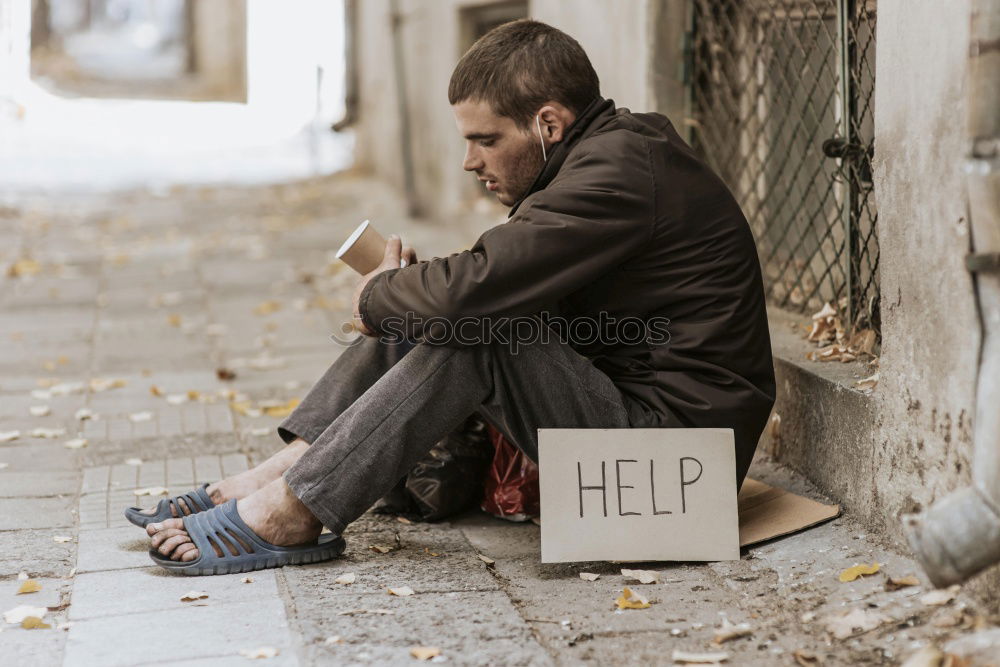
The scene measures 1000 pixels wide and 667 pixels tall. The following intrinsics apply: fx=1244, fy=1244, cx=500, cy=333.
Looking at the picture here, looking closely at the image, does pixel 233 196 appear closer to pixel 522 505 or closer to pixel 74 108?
pixel 522 505

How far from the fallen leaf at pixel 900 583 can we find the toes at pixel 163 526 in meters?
1.74

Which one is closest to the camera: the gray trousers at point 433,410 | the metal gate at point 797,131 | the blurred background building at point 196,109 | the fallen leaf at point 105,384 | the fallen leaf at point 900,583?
the fallen leaf at point 900,583

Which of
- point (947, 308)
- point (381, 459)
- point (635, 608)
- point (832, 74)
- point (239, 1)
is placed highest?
point (239, 1)

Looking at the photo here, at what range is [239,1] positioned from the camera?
22734 millimetres

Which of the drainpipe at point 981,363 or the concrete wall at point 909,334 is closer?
the drainpipe at point 981,363

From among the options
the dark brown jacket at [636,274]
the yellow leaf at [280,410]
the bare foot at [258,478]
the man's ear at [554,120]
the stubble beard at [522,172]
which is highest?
the man's ear at [554,120]

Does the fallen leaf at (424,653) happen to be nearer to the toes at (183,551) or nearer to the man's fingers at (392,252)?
the toes at (183,551)

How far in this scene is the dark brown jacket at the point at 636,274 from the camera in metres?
2.96

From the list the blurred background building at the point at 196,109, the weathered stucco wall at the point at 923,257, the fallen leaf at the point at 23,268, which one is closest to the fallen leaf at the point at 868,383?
the weathered stucco wall at the point at 923,257

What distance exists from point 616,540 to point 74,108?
1843cm

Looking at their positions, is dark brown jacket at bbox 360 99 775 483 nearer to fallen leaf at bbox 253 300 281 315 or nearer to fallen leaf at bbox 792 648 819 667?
fallen leaf at bbox 792 648 819 667

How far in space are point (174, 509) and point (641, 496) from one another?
4.21ft

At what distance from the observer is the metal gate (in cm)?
373

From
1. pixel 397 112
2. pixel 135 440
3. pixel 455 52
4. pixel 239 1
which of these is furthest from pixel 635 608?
pixel 239 1
